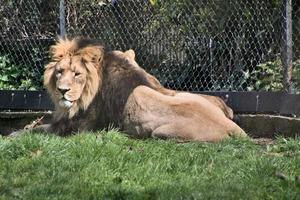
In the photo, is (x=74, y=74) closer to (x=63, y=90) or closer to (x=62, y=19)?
(x=63, y=90)

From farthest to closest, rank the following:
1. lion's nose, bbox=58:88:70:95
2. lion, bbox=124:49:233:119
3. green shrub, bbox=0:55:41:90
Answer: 1. green shrub, bbox=0:55:41:90
2. lion, bbox=124:49:233:119
3. lion's nose, bbox=58:88:70:95

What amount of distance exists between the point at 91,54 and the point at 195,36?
1.66m

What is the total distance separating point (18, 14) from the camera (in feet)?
36.0

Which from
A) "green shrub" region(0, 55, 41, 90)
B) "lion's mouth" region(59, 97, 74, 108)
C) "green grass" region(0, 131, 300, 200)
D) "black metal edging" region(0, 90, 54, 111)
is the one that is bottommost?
"black metal edging" region(0, 90, 54, 111)

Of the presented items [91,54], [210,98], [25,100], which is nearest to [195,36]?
[210,98]

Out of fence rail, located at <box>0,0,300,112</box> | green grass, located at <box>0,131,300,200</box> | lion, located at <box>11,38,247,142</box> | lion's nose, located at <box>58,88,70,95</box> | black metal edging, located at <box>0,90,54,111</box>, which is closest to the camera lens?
green grass, located at <box>0,131,300,200</box>

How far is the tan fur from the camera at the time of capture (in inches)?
312

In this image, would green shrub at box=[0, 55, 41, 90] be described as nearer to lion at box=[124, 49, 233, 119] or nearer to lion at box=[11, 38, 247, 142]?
lion at box=[11, 38, 247, 142]

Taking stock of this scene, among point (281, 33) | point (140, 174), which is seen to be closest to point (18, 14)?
point (281, 33)

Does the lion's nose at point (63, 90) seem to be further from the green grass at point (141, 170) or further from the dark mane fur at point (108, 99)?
the green grass at point (141, 170)

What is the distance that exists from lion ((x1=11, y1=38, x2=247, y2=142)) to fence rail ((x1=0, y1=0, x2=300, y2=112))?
2.88 feet

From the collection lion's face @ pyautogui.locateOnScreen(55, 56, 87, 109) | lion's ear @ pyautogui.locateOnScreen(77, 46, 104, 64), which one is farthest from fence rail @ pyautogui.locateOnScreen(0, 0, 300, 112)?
lion's face @ pyautogui.locateOnScreen(55, 56, 87, 109)

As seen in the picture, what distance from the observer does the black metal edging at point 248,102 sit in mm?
8469

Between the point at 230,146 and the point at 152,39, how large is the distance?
10.4ft
